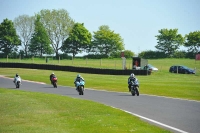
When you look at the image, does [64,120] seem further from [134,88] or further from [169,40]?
[169,40]

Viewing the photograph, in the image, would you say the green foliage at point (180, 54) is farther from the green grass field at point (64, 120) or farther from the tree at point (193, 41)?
the green grass field at point (64, 120)

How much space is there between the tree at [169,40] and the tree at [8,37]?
3718 cm

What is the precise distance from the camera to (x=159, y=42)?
10650 cm

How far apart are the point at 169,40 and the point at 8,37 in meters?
42.5

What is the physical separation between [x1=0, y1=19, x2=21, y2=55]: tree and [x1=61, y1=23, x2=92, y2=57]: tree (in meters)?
13.3

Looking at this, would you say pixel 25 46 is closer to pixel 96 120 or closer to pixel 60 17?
pixel 60 17

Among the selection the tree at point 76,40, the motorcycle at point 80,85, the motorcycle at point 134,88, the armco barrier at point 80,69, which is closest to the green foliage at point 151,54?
the tree at point 76,40

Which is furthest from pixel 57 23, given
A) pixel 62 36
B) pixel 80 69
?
pixel 80 69

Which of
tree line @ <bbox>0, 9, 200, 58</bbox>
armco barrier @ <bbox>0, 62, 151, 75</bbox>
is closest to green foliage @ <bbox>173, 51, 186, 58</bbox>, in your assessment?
tree line @ <bbox>0, 9, 200, 58</bbox>

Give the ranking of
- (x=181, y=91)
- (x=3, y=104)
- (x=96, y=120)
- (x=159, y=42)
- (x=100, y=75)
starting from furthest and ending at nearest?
(x=159, y=42)
(x=100, y=75)
(x=181, y=91)
(x=3, y=104)
(x=96, y=120)

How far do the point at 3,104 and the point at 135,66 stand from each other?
125 feet

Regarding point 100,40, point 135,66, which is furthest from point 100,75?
point 100,40

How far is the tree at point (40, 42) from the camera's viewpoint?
4222 inches

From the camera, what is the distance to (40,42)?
107938mm
